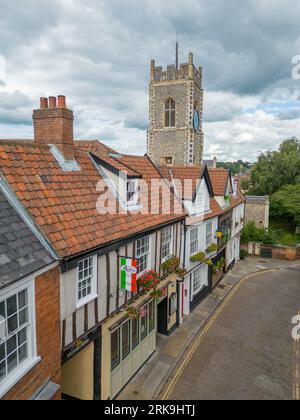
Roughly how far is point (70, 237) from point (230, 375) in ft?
30.3

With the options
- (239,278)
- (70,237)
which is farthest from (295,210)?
(70,237)

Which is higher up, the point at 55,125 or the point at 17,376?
the point at 55,125

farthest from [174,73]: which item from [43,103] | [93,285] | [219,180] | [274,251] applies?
[93,285]

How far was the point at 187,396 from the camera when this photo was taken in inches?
432

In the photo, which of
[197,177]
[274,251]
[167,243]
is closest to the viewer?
[167,243]

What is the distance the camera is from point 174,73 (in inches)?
1312

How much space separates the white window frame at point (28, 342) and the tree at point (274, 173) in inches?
A: 1546

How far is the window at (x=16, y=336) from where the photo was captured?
573 centimetres

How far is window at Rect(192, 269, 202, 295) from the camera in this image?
18.3m

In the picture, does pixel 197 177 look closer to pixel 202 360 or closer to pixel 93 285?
pixel 202 360

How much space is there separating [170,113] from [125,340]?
28.3 meters

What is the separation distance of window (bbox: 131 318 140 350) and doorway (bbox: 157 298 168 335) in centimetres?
286

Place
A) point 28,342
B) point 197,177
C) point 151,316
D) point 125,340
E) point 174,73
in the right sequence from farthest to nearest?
1. point 174,73
2. point 197,177
3. point 151,316
4. point 125,340
5. point 28,342
